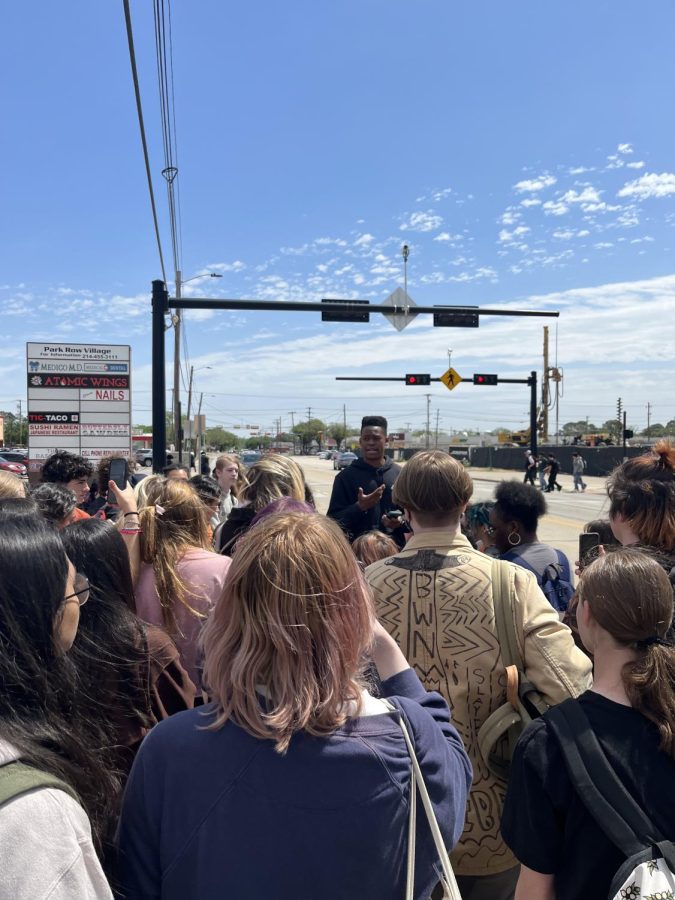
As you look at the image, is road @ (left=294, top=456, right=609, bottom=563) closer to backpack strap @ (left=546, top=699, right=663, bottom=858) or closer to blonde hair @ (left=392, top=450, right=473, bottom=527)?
blonde hair @ (left=392, top=450, right=473, bottom=527)

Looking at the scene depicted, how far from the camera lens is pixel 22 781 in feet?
3.46

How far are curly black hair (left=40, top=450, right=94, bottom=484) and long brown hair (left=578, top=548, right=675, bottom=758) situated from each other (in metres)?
4.94

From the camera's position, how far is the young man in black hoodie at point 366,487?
552 cm

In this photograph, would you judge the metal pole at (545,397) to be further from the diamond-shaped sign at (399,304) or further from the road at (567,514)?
the diamond-shaped sign at (399,304)

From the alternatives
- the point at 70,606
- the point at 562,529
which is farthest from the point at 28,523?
the point at 562,529

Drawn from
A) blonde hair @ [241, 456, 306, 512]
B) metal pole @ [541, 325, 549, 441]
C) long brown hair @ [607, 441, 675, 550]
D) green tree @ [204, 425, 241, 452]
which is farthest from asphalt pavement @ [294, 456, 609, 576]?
green tree @ [204, 425, 241, 452]

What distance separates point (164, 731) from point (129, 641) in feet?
2.64

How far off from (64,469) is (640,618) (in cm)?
515

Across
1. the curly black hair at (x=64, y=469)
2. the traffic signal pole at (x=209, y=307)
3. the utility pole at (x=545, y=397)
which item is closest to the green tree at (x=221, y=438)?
the utility pole at (x=545, y=397)

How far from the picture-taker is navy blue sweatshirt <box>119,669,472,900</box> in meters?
1.25

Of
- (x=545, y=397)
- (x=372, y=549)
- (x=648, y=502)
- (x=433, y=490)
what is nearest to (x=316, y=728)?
(x=433, y=490)

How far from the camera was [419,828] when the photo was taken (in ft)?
4.49

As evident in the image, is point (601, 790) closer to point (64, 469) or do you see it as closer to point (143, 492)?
point (143, 492)

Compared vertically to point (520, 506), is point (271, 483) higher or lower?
higher
